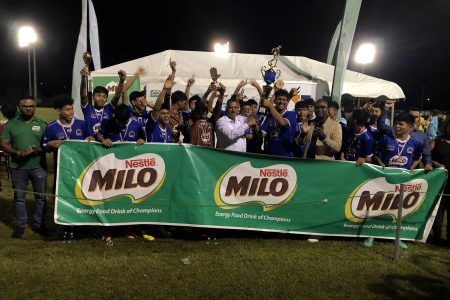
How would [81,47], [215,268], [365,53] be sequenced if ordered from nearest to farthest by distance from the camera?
[215,268] < [81,47] < [365,53]

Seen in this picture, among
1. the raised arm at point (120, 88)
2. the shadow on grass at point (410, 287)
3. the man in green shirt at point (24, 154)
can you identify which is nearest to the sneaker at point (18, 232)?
the man in green shirt at point (24, 154)

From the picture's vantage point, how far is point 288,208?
17.8 feet

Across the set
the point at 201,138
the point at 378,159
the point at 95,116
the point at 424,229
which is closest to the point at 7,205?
the point at 95,116

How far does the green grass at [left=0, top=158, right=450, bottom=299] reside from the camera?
4070 mm

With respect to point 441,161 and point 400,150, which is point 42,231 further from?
point 441,161

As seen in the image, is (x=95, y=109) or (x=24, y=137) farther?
(x=95, y=109)

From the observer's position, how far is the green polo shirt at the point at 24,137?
17.5 feet

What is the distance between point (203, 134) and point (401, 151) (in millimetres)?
2885

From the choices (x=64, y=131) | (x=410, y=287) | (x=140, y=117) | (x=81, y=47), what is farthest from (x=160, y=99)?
(x=81, y=47)

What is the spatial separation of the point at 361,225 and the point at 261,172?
1.69 m

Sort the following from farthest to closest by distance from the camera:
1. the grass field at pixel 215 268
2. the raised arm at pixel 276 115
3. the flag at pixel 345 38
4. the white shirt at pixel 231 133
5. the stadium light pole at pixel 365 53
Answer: the stadium light pole at pixel 365 53
the flag at pixel 345 38
the white shirt at pixel 231 133
the raised arm at pixel 276 115
the grass field at pixel 215 268

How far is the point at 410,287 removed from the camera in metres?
4.29

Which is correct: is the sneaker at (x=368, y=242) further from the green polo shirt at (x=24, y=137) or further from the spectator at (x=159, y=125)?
the green polo shirt at (x=24, y=137)

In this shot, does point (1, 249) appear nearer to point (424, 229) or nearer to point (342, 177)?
point (342, 177)
